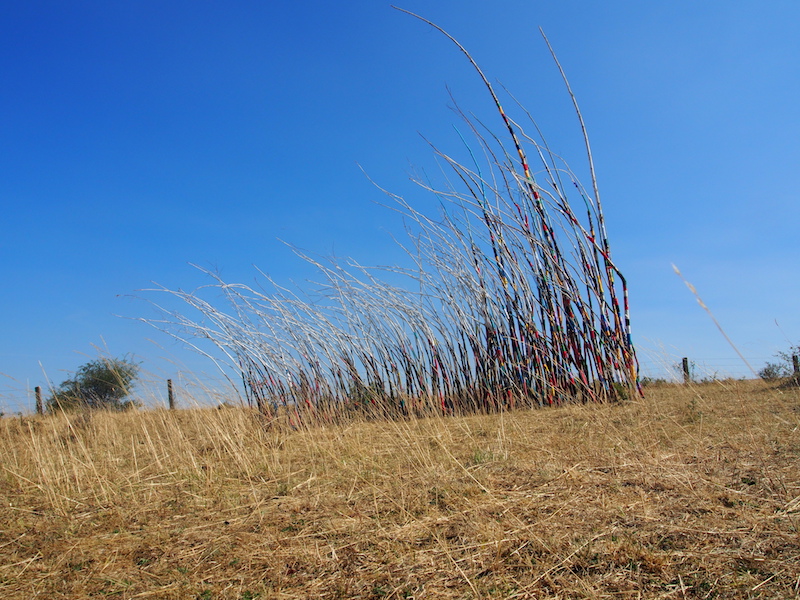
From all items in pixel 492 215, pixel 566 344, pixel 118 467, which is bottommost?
pixel 118 467

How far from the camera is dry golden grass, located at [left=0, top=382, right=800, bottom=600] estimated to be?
144 cm

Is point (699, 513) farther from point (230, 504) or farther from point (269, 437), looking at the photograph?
point (269, 437)

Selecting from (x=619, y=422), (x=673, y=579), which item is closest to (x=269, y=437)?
(x=619, y=422)

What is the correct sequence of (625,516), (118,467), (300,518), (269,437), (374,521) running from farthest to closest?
(269,437) < (118,467) < (300,518) < (374,521) < (625,516)

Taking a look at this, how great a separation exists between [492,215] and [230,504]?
3.02 meters

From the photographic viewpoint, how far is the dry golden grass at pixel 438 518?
4.71 feet

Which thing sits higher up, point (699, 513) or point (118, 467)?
point (118, 467)

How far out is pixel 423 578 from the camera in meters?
1.46

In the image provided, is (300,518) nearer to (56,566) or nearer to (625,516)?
(56,566)

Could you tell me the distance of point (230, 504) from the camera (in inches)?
92.6

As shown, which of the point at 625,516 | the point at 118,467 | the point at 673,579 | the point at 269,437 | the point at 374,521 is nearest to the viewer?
the point at 673,579

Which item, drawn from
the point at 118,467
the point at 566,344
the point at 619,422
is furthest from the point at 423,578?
the point at 566,344

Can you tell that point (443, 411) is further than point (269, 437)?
Yes

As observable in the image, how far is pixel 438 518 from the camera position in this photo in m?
1.85
